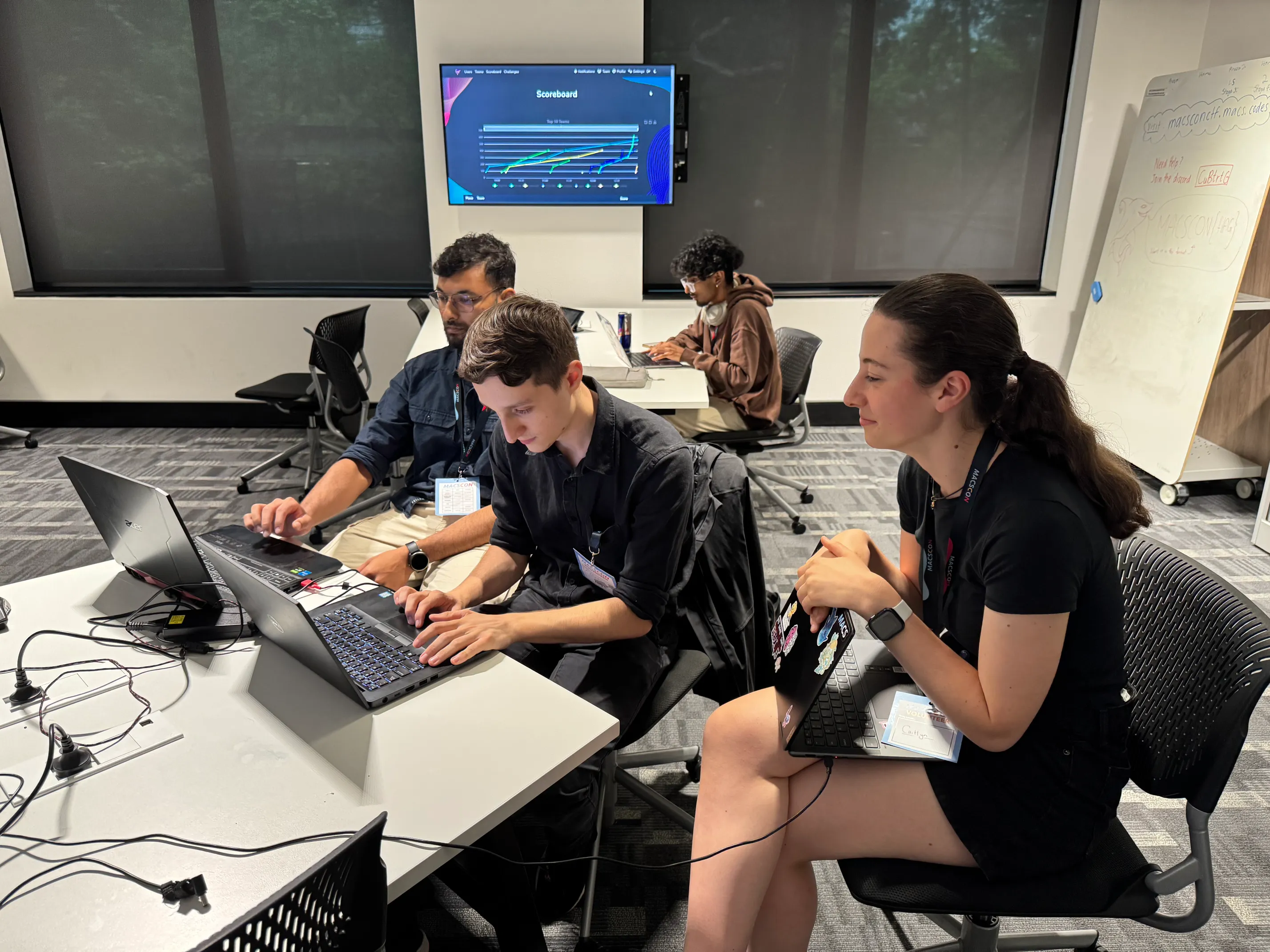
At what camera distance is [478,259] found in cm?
239

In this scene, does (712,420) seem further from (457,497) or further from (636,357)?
(457,497)

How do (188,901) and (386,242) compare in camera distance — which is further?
(386,242)

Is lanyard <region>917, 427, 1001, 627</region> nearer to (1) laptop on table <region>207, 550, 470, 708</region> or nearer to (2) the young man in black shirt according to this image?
(2) the young man in black shirt

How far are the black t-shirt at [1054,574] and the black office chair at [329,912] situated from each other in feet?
2.74

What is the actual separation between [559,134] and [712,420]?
1.97m

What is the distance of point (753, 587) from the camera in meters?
1.70

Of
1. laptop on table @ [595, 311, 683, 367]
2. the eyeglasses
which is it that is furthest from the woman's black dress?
laptop on table @ [595, 311, 683, 367]

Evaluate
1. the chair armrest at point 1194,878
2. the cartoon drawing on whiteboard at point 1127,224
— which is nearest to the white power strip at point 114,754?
the chair armrest at point 1194,878

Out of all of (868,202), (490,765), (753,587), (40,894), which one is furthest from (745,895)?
(868,202)

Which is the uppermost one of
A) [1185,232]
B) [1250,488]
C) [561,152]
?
[561,152]

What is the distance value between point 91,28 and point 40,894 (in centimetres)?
512

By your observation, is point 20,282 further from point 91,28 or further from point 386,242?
point 386,242

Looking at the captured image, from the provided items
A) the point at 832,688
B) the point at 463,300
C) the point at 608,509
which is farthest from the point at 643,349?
the point at 832,688

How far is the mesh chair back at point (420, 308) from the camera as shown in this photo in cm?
439
